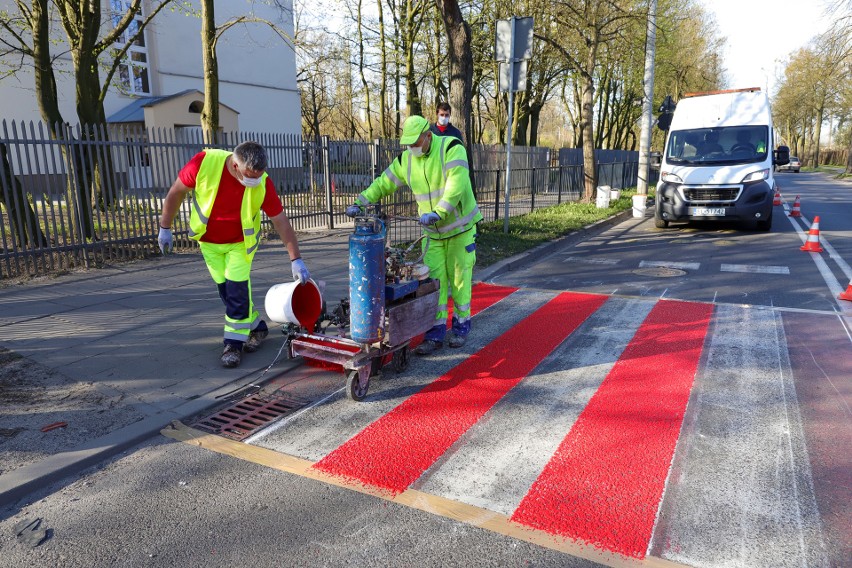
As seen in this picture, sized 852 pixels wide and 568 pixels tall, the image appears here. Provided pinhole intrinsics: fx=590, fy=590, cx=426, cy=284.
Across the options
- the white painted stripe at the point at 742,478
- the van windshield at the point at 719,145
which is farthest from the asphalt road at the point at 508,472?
the van windshield at the point at 719,145

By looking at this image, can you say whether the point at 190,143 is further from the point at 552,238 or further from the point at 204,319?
the point at 552,238

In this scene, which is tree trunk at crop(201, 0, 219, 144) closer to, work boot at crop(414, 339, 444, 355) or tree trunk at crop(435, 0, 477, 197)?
tree trunk at crop(435, 0, 477, 197)

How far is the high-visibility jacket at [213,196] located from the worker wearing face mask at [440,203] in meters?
0.77

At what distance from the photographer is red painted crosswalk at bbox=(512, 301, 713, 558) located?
2.83 m

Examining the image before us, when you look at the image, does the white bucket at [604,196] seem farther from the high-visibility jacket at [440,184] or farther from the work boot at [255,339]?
the work boot at [255,339]

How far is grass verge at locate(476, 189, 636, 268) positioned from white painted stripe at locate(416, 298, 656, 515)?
3.94m

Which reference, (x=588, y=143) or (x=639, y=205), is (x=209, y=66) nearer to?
(x=639, y=205)

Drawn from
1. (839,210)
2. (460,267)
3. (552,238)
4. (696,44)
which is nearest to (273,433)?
(460,267)

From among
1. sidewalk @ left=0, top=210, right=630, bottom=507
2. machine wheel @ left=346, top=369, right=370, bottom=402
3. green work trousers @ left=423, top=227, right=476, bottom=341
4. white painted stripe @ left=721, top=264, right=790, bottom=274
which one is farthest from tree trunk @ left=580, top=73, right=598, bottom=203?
machine wheel @ left=346, top=369, right=370, bottom=402

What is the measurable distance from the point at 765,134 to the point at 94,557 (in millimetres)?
14150

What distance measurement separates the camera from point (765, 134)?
12.8 m

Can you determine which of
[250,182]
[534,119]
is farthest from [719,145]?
[534,119]

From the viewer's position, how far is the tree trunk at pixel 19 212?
757 cm

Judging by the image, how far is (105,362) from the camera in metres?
4.82
